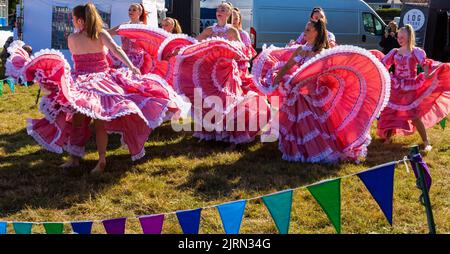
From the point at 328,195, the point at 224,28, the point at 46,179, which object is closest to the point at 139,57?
the point at 224,28

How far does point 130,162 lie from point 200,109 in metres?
1.11

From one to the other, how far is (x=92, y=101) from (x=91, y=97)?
5cm

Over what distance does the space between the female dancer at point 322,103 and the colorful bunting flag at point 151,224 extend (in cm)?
282

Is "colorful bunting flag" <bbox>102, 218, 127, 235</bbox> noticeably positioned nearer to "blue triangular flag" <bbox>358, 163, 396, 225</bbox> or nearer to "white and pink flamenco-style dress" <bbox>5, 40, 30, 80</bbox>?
"blue triangular flag" <bbox>358, 163, 396, 225</bbox>

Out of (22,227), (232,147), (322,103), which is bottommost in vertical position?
(232,147)

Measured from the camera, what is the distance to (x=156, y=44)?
23.0ft

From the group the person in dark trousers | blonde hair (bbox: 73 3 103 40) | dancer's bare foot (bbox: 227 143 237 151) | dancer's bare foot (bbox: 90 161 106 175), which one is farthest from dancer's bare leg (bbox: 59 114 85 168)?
the person in dark trousers

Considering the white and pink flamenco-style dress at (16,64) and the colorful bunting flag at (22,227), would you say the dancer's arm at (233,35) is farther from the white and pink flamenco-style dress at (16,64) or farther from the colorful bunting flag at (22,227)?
the colorful bunting flag at (22,227)

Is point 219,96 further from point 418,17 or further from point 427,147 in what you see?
point 418,17

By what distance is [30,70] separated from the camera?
16.4ft

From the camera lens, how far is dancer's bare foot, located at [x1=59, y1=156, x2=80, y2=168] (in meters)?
5.68
